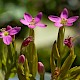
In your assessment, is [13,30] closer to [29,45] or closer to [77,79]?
[29,45]

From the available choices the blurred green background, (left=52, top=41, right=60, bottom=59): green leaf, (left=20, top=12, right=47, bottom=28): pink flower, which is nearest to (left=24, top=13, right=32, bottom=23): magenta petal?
(left=20, top=12, right=47, bottom=28): pink flower

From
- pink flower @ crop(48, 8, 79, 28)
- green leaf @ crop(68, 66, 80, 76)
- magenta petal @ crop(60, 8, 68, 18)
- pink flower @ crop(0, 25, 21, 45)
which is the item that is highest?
magenta petal @ crop(60, 8, 68, 18)

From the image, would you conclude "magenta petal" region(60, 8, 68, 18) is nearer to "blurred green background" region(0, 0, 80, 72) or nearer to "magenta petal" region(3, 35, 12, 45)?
"magenta petal" region(3, 35, 12, 45)

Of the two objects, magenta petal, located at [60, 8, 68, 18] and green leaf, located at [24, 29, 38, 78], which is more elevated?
magenta petal, located at [60, 8, 68, 18]

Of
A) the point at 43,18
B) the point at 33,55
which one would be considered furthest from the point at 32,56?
the point at 43,18

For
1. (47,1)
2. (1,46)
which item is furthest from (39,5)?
(1,46)

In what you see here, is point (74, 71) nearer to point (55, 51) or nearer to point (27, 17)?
point (55, 51)
